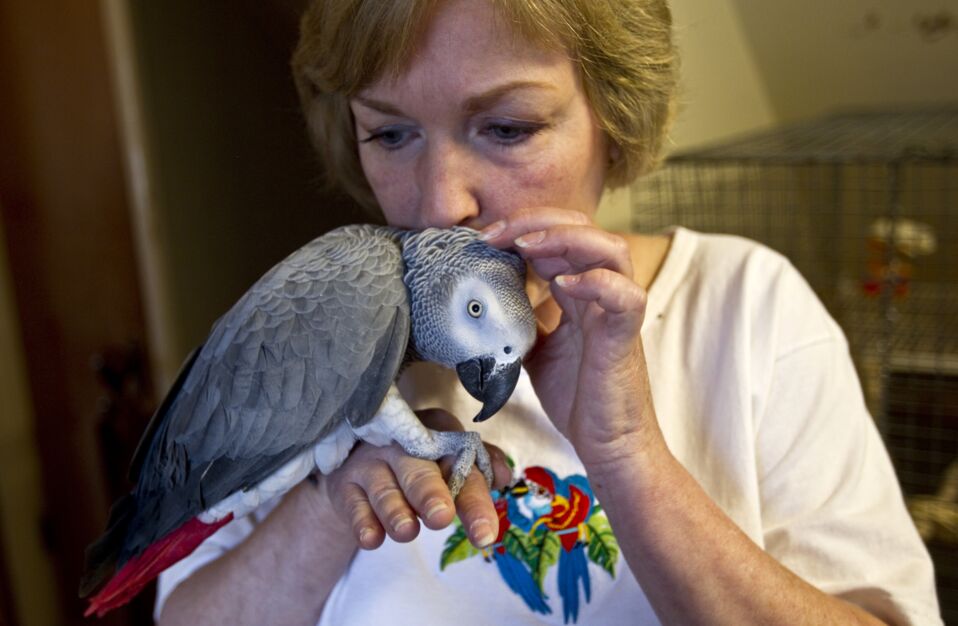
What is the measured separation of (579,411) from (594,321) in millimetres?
81

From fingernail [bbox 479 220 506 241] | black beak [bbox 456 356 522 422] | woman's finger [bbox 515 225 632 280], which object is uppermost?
fingernail [bbox 479 220 506 241]

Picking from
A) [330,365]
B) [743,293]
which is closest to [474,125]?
[330,365]

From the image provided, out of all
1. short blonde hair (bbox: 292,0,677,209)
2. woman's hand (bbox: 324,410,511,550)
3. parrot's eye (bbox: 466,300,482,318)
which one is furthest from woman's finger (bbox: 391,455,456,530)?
short blonde hair (bbox: 292,0,677,209)

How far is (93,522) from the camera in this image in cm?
124

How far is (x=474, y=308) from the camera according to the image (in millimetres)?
576

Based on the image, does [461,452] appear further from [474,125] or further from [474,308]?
[474,125]

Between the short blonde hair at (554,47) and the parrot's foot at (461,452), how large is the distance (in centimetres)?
31

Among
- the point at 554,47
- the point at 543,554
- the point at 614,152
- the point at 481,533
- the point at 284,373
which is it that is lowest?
the point at 543,554

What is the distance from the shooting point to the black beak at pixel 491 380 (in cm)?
58

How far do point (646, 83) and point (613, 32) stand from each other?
0.08 m

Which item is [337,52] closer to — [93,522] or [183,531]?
[183,531]

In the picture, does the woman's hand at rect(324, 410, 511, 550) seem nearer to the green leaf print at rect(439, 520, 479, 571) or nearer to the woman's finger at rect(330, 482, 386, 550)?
the woman's finger at rect(330, 482, 386, 550)

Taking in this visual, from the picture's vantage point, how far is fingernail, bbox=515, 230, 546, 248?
0.57 meters

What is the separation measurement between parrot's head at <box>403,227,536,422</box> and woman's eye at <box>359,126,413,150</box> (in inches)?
5.7
